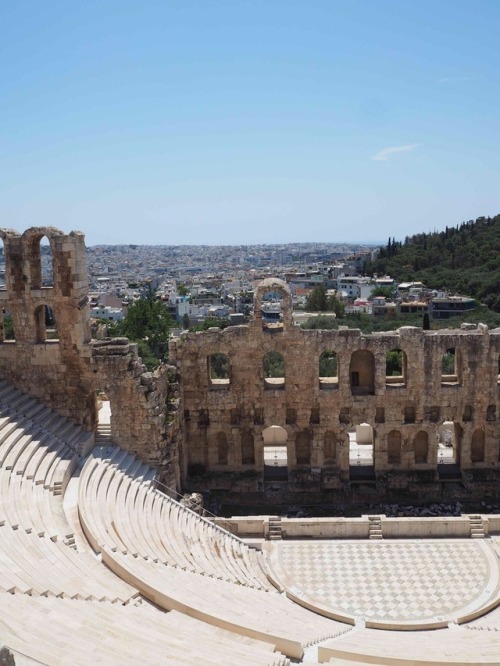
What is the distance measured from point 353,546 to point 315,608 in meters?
4.23

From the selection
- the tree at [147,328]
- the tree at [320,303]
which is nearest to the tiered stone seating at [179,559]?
the tree at [147,328]

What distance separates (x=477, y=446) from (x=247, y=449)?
10087 millimetres

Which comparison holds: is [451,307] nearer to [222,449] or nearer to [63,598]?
[222,449]

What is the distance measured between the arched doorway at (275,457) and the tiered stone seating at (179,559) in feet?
20.6

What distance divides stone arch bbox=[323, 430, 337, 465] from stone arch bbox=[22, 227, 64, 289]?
43.6ft

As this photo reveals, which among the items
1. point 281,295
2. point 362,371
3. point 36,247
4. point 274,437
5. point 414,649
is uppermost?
point 36,247

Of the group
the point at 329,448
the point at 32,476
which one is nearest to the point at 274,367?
the point at 329,448

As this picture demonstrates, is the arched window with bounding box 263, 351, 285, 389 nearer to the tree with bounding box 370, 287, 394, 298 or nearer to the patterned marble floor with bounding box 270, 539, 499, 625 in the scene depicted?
the patterned marble floor with bounding box 270, 539, 499, 625

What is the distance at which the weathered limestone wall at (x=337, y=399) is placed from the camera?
2652 centimetres

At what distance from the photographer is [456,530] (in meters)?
22.5

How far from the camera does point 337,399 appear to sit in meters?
26.8

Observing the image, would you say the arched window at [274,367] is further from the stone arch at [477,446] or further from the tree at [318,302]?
the tree at [318,302]

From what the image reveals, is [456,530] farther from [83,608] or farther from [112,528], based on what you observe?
[83,608]

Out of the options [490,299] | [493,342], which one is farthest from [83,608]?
[490,299]
